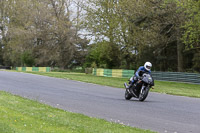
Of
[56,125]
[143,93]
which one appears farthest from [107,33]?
[56,125]

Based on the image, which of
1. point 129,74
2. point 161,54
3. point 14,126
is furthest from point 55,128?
point 161,54

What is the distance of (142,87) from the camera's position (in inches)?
545

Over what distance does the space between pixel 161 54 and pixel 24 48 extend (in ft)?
105

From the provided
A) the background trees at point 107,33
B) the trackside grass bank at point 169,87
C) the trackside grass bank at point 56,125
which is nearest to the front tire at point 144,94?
the trackside grass bank at point 56,125

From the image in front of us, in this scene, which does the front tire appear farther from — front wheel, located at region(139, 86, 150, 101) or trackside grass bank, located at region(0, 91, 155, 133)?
trackside grass bank, located at region(0, 91, 155, 133)

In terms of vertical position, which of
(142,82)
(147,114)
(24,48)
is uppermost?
(24,48)

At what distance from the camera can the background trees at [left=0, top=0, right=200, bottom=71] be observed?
1339 inches

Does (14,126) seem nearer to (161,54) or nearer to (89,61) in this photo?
(161,54)

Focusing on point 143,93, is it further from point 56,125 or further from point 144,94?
point 56,125

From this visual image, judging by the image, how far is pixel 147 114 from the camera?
1041 centimetres

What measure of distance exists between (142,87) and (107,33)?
84.8 feet

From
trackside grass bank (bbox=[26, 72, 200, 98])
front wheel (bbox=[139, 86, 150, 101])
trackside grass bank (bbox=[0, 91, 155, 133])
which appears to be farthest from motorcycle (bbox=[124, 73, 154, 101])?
trackside grass bank (bbox=[26, 72, 200, 98])

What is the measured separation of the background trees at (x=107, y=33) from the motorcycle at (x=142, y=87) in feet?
53.3

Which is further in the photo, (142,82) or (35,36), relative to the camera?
(35,36)
